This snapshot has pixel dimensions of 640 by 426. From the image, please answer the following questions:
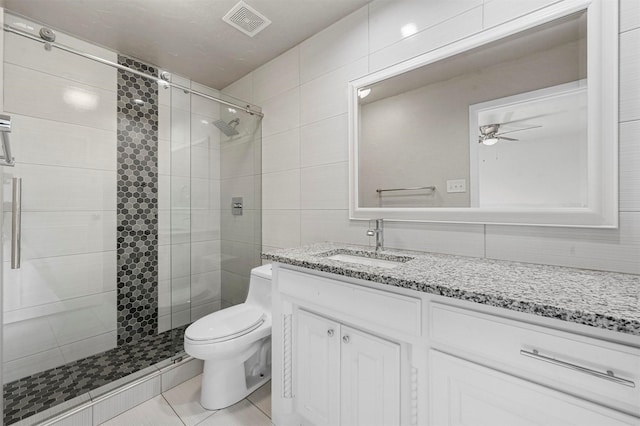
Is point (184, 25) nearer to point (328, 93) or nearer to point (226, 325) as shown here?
point (328, 93)

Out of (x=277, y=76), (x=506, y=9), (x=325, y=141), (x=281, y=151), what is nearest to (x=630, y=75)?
(x=506, y=9)

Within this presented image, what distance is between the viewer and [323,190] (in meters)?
1.89

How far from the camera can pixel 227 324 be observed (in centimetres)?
161

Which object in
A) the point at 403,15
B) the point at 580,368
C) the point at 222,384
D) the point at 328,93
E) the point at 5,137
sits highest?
the point at 403,15

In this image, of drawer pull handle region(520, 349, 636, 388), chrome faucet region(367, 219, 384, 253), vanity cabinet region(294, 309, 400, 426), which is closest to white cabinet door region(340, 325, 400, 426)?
vanity cabinet region(294, 309, 400, 426)

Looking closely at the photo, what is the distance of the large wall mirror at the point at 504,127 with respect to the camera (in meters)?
1.00

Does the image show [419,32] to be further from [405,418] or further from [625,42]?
[405,418]

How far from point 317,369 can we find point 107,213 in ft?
6.23

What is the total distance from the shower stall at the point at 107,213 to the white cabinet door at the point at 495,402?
69.9 inches

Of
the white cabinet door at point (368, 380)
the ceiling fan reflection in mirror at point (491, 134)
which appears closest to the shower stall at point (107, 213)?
the white cabinet door at point (368, 380)

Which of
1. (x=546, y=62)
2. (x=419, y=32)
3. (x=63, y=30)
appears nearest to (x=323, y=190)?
(x=419, y=32)

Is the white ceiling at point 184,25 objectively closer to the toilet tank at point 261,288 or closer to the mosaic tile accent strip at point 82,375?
the toilet tank at point 261,288

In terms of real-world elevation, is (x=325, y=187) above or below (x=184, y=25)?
below

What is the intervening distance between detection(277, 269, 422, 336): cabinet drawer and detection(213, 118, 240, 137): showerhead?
151 cm
